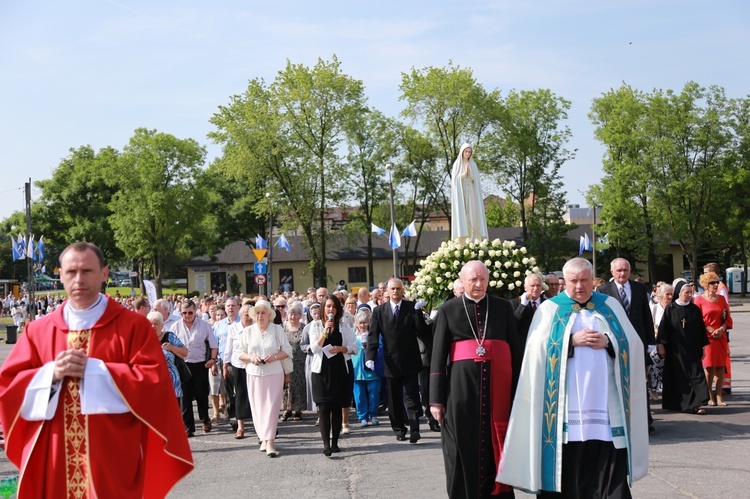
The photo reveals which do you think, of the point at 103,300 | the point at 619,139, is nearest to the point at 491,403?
the point at 103,300

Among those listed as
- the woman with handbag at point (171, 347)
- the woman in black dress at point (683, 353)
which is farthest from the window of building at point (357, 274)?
the woman with handbag at point (171, 347)

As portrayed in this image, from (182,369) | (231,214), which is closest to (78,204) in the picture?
(231,214)

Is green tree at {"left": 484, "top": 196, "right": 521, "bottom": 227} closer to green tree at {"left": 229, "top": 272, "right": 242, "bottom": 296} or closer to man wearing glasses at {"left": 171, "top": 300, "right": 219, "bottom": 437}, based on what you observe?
green tree at {"left": 229, "top": 272, "right": 242, "bottom": 296}

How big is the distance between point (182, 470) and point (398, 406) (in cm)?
645

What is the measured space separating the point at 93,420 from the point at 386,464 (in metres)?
5.29

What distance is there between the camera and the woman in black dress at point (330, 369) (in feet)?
34.7

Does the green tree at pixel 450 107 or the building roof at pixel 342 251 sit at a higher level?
the green tree at pixel 450 107

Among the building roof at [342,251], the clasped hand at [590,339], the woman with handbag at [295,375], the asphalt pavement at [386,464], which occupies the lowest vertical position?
the asphalt pavement at [386,464]

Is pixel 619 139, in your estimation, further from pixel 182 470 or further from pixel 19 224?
pixel 182 470

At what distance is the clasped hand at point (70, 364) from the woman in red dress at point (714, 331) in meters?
10.6

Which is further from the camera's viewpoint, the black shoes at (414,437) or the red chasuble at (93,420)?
the black shoes at (414,437)

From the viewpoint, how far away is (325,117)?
160 ft

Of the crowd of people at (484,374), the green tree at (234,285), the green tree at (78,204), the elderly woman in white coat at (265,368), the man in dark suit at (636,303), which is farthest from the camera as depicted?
the green tree at (234,285)

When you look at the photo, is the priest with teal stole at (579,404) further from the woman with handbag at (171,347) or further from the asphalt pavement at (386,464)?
the woman with handbag at (171,347)
